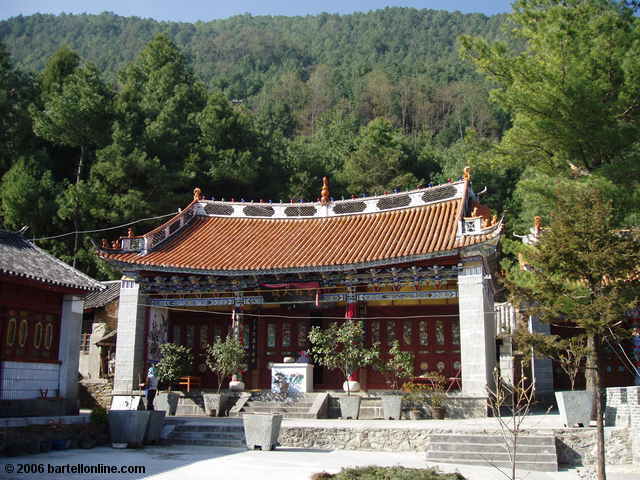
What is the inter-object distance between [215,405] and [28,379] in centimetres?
530

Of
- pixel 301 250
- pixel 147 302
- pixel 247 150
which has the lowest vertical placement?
pixel 147 302

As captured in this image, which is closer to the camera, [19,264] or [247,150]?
[19,264]

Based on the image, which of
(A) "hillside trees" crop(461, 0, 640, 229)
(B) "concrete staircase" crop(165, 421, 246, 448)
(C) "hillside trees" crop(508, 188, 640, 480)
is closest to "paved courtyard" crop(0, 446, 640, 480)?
(B) "concrete staircase" crop(165, 421, 246, 448)

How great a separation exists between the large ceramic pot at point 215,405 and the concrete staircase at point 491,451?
23.1 feet

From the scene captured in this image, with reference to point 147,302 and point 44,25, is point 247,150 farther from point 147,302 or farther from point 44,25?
point 44,25

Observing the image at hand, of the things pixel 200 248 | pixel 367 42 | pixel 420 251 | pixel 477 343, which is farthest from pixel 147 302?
pixel 367 42

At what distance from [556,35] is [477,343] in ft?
24.7

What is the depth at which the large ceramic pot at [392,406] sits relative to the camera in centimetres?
1577

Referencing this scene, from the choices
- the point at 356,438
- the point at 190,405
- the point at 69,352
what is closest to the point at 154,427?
the point at 69,352

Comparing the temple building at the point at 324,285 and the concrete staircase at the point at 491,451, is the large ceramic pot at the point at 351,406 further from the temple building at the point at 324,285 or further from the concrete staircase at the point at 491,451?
the concrete staircase at the point at 491,451

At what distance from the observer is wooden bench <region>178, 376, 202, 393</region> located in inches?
775

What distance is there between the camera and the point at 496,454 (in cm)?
1180

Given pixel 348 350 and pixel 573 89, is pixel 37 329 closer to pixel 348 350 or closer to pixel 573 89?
pixel 348 350

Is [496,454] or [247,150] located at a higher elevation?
[247,150]
